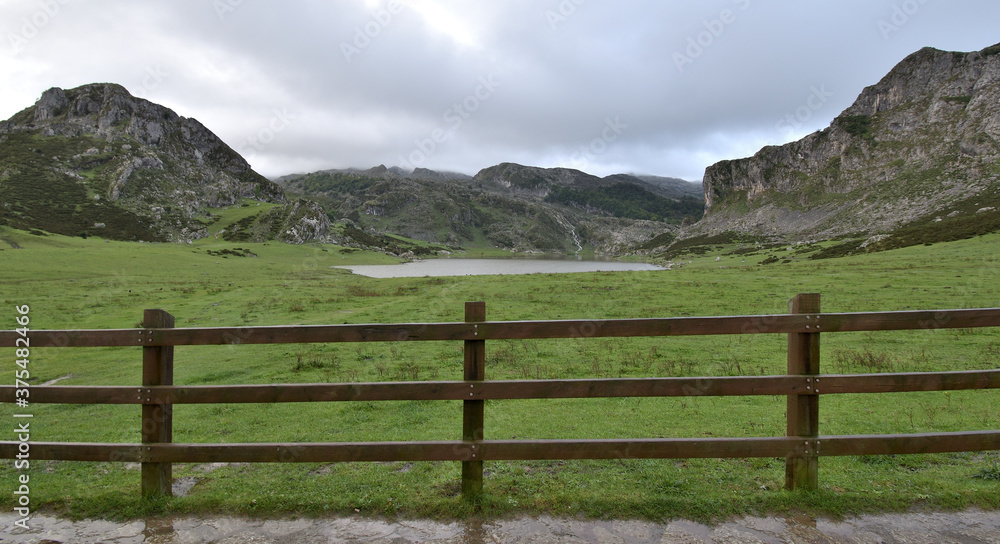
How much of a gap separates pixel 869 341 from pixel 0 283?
229 feet

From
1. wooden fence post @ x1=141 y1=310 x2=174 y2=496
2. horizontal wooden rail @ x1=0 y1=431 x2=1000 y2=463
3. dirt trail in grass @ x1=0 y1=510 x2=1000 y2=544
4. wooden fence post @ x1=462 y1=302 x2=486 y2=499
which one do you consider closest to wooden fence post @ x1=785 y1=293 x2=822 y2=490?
horizontal wooden rail @ x1=0 y1=431 x2=1000 y2=463

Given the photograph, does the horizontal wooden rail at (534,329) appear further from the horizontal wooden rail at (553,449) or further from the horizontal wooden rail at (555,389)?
the horizontal wooden rail at (553,449)

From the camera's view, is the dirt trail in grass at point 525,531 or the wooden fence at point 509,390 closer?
the dirt trail in grass at point 525,531

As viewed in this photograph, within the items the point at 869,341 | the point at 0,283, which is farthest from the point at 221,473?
the point at 0,283

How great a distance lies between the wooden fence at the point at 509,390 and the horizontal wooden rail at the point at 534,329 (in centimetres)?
1

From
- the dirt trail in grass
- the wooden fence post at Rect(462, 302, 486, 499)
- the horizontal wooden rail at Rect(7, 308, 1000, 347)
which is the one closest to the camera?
the dirt trail in grass

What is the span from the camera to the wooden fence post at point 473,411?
5.55 metres

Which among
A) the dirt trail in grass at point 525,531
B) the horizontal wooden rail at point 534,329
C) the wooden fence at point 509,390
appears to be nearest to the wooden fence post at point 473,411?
the wooden fence at point 509,390

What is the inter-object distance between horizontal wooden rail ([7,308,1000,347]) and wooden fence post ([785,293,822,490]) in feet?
0.35

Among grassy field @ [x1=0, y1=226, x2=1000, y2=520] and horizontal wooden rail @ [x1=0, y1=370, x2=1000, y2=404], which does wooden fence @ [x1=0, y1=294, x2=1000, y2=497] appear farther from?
grassy field @ [x1=0, y1=226, x2=1000, y2=520]

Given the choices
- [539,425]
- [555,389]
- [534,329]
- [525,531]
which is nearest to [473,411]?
[555,389]

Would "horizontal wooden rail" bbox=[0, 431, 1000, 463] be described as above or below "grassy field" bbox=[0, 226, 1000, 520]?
above

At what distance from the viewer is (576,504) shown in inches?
219

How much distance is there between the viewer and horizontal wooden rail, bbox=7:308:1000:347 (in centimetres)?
543
